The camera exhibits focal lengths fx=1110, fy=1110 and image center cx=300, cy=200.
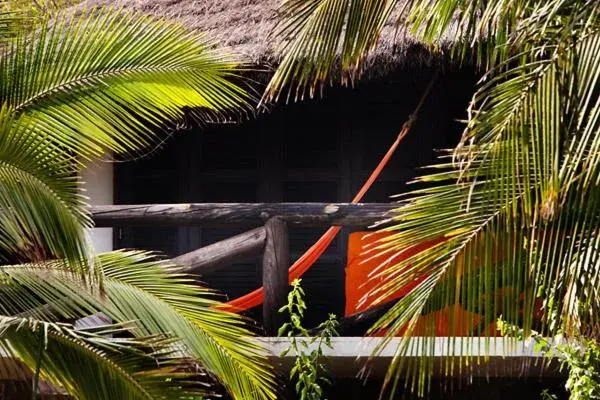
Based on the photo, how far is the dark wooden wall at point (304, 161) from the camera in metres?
7.98

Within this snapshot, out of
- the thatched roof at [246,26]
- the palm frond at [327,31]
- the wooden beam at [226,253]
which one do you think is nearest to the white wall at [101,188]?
the thatched roof at [246,26]

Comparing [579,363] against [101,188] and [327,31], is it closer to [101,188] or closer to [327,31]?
[327,31]

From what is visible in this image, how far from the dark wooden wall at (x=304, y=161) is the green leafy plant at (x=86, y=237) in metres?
2.79

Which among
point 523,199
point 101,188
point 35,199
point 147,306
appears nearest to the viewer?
point 523,199

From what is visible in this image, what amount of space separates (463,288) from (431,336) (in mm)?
204

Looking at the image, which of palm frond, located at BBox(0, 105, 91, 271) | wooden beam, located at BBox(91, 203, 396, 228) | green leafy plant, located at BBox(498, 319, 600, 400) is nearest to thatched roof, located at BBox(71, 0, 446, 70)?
wooden beam, located at BBox(91, 203, 396, 228)

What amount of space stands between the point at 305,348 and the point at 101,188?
263 centimetres

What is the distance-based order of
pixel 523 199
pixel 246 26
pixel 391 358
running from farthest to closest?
pixel 246 26, pixel 391 358, pixel 523 199

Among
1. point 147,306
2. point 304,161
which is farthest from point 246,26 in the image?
point 147,306

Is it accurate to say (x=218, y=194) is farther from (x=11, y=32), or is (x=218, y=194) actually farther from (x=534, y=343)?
(x=11, y=32)

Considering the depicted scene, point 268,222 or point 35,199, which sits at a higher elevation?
point 35,199

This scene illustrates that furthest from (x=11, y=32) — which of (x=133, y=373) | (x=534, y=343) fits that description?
(x=534, y=343)

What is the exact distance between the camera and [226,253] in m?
6.11

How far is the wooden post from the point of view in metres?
5.97
